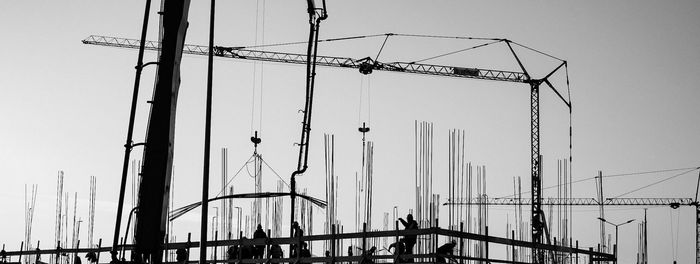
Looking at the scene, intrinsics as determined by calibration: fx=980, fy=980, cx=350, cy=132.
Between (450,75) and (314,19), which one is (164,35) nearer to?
(314,19)

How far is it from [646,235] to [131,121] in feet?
206

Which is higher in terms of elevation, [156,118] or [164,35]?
[164,35]

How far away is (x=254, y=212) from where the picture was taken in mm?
46188

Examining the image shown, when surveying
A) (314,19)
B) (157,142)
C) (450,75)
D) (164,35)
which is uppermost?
(450,75)

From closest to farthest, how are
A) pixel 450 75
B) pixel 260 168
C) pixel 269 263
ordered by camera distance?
pixel 269 263 < pixel 260 168 < pixel 450 75

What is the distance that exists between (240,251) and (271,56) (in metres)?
59.5

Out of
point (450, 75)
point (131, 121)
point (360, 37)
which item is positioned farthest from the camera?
point (450, 75)

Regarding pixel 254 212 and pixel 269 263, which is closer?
pixel 269 263

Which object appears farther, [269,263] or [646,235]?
[646,235]

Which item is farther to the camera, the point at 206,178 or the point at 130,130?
the point at 206,178

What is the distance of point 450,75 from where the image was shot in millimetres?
78875

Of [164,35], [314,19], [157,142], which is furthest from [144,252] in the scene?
[314,19]

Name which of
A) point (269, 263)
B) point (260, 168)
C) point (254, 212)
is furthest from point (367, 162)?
point (269, 263)

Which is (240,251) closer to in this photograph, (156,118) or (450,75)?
(156,118)
